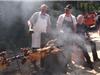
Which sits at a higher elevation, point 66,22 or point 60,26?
point 66,22

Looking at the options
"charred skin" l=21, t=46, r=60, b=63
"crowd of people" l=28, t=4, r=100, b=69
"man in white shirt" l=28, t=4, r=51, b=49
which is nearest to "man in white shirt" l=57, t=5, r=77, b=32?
"crowd of people" l=28, t=4, r=100, b=69

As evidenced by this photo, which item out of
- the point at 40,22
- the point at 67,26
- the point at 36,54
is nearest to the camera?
the point at 36,54

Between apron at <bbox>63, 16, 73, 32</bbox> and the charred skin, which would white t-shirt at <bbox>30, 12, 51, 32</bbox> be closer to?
apron at <bbox>63, 16, 73, 32</bbox>

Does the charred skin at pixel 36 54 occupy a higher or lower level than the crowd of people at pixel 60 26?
lower

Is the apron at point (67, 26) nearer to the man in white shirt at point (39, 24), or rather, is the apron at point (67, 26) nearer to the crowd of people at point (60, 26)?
the crowd of people at point (60, 26)

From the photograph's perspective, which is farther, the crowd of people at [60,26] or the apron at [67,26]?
the apron at [67,26]

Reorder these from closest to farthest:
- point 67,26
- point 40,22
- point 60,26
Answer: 1. point 40,22
2. point 60,26
3. point 67,26

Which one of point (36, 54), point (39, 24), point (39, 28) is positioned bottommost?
point (36, 54)

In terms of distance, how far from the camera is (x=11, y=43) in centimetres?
1002

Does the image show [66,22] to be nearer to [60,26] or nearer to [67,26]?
[67,26]

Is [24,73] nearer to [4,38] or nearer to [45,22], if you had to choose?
[45,22]

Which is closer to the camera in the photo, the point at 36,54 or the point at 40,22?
the point at 36,54

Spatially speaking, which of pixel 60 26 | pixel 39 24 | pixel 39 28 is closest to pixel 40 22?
pixel 39 24

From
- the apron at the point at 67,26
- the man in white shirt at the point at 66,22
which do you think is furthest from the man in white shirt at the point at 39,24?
the apron at the point at 67,26
